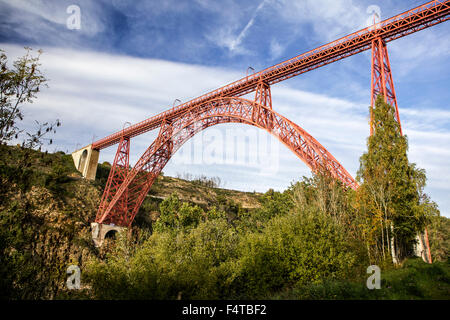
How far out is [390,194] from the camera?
14234mm

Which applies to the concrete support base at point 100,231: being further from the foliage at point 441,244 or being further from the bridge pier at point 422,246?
the foliage at point 441,244

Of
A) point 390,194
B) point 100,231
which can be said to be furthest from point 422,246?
point 100,231

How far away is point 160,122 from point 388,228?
21.7 meters

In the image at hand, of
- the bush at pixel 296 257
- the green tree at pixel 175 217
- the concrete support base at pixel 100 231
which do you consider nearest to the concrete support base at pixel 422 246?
the bush at pixel 296 257

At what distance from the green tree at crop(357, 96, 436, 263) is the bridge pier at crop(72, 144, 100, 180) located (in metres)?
32.6

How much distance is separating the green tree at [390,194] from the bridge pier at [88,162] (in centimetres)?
3265

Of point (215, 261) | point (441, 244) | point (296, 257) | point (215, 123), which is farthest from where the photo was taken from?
point (441, 244)

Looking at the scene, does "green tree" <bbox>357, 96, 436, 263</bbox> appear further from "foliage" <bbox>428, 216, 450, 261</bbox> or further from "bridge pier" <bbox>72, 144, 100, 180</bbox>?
"bridge pier" <bbox>72, 144, 100, 180</bbox>

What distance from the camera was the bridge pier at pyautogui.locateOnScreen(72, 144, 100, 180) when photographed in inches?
1438

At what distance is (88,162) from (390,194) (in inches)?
1344

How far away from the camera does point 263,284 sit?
1283 cm

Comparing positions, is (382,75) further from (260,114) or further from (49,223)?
(49,223)

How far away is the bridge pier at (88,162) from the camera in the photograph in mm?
36531
